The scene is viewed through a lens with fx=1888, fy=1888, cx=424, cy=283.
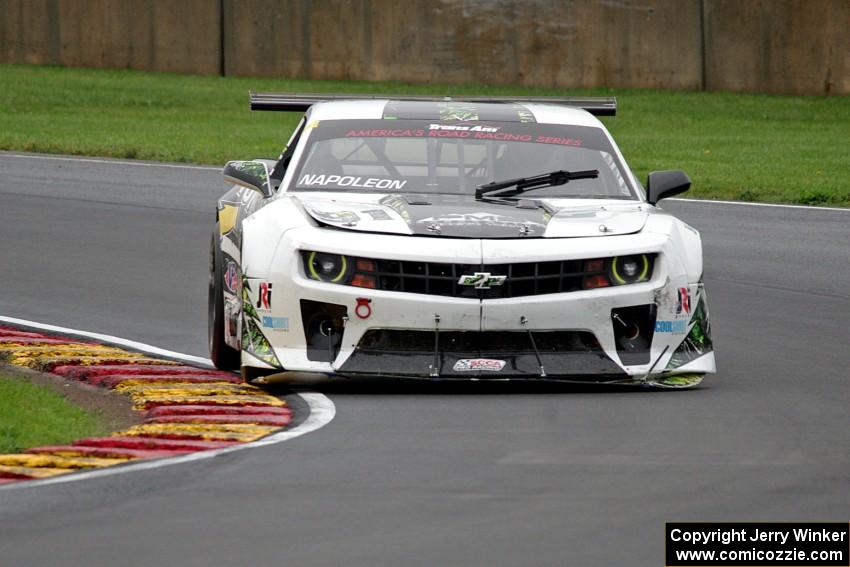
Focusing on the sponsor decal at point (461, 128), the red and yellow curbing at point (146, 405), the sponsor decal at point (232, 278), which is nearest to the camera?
the red and yellow curbing at point (146, 405)

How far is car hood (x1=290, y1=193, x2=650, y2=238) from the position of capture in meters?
8.45

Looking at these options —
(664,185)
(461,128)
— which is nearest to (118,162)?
(461,128)

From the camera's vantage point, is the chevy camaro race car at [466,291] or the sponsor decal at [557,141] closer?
the chevy camaro race car at [466,291]

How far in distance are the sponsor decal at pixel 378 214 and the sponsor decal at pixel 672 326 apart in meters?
1.31

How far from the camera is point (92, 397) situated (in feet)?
28.6

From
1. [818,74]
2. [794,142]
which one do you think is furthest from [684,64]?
[794,142]

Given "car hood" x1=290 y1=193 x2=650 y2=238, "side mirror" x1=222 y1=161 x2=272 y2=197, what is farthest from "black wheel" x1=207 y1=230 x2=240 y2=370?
"car hood" x1=290 y1=193 x2=650 y2=238

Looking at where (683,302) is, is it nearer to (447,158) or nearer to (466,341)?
(466,341)

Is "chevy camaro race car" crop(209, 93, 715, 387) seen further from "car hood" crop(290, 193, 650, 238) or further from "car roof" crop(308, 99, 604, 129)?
"car roof" crop(308, 99, 604, 129)

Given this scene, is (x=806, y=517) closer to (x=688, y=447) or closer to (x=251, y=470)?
(x=688, y=447)

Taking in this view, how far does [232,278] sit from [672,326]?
2124 mm

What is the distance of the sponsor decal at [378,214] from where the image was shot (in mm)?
8563

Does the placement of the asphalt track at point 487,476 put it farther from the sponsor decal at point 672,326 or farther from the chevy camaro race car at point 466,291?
the sponsor decal at point 672,326

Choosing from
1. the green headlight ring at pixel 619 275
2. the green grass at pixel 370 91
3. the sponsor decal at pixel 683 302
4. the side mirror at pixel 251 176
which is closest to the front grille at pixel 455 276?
the green headlight ring at pixel 619 275
